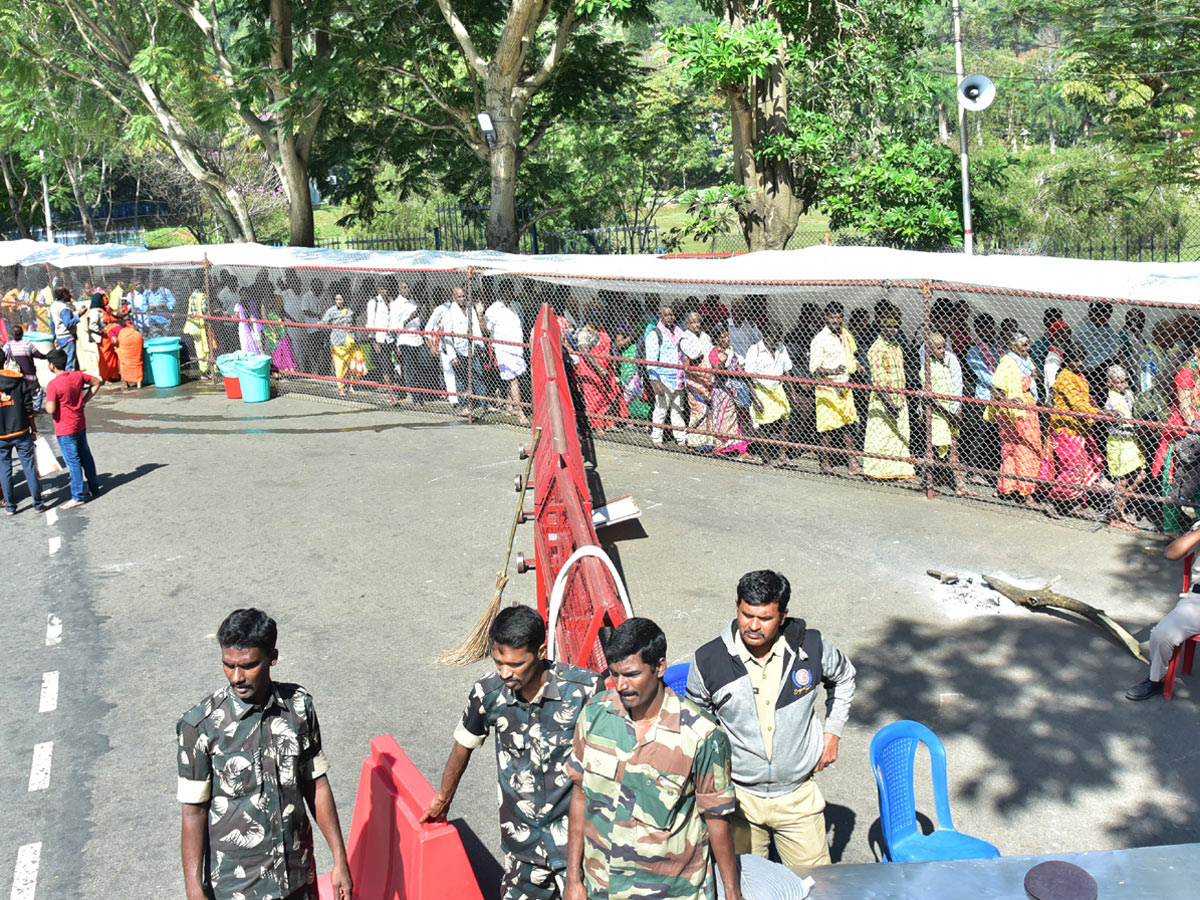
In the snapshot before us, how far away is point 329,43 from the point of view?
19.4m

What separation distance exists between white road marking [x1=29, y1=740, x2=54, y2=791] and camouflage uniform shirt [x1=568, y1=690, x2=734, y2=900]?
3.91 m

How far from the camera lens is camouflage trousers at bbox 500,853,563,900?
13.0 ft

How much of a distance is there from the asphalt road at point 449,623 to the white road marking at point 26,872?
0.7 inches

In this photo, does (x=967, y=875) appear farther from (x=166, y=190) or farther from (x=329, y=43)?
(x=166, y=190)

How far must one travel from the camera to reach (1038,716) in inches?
248

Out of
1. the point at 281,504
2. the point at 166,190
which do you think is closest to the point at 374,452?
the point at 281,504

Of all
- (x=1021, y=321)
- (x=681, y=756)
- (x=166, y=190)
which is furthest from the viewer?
(x=166, y=190)

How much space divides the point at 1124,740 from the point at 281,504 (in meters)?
7.76

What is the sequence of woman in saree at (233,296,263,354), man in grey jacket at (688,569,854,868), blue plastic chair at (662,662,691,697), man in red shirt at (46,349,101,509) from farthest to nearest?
1. woman in saree at (233,296,263,354)
2. man in red shirt at (46,349,101,509)
3. blue plastic chair at (662,662,691,697)
4. man in grey jacket at (688,569,854,868)

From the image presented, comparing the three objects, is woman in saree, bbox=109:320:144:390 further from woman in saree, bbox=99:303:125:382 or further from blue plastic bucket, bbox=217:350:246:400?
blue plastic bucket, bbox=217:350:246:400

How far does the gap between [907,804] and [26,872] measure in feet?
13.4

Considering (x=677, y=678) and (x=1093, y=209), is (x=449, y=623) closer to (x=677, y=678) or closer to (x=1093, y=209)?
(x=677, y=678)

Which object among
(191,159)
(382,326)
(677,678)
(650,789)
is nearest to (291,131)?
(191,159)

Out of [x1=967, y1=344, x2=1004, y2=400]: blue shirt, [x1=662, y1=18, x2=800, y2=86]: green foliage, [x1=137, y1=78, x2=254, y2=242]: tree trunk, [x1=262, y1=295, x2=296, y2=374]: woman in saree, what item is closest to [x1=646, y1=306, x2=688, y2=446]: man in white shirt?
[x1=967, y1=344, x2=1004, y2=400]: blue shirt
